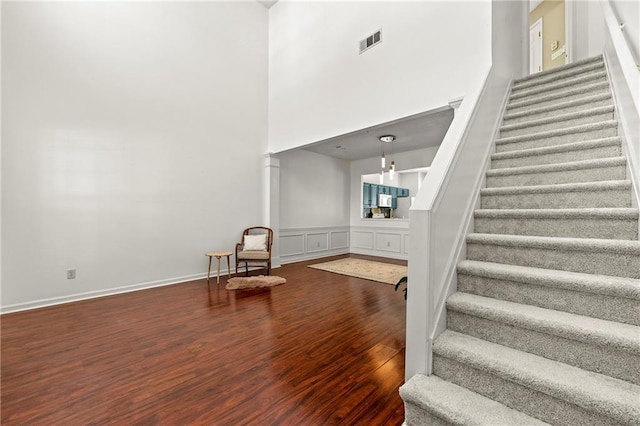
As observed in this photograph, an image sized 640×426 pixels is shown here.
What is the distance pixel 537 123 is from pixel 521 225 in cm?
134

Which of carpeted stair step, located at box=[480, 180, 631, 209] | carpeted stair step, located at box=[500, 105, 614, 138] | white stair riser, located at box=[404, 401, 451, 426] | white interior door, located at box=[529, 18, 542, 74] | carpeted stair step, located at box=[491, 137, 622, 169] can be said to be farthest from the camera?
white interior door, located at box=[529, 18, 542, 74]

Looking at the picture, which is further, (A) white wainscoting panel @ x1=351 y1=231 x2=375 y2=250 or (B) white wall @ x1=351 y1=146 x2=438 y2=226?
(A) white wainscoting panel @ x1=351 y1=231 x2=375 y2=250

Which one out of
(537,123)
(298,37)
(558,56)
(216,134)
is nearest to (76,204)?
(216,134)

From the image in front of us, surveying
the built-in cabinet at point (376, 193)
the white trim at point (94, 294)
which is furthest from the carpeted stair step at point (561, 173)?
the built-in cabinet at point (376, 193)

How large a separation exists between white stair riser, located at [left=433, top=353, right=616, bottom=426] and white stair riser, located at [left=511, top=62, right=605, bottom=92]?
11.3 feet

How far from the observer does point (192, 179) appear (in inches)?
183

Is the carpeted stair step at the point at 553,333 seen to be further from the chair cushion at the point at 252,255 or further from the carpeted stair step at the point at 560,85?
the chair cushion at the point at 252,255

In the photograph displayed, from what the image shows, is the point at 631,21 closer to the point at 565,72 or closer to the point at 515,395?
the point at 565,72

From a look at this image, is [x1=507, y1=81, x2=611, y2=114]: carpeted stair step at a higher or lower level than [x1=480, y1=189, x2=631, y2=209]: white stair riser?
higher

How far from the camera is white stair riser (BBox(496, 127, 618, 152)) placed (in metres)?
2.17

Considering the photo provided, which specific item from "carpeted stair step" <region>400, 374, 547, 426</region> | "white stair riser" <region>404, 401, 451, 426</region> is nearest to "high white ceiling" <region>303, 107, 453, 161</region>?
"carpeted stair step" <region>400, 374, 547, 426</region>

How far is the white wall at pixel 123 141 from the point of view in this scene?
3303 mm

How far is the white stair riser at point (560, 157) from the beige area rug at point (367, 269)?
8.40 feet

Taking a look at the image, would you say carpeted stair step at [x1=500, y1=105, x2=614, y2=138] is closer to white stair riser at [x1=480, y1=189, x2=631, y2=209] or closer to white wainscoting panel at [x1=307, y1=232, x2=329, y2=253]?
white stair riser at [x1=480, y1=189, x2=631, y2=209]
